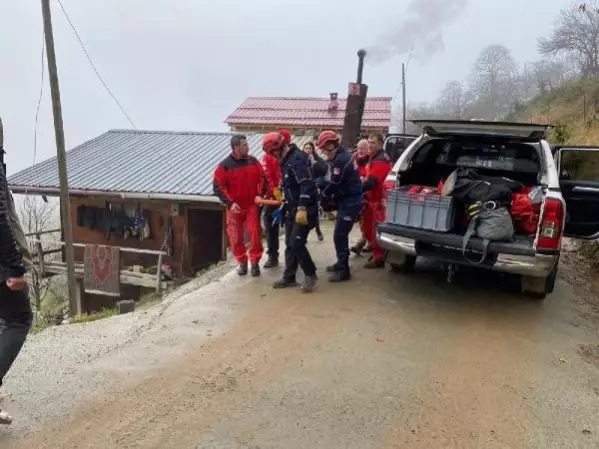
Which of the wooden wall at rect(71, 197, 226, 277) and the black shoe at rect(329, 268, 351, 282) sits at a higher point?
the black shoe at rect(329, 268, 351, 282)

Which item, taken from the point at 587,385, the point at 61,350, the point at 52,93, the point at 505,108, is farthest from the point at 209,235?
the point at 505,108

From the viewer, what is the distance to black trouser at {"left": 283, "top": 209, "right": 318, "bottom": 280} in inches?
219

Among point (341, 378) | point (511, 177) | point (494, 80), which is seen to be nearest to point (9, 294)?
point (341, 378)

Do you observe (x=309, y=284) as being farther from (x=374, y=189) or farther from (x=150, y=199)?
(x=150, y=199)

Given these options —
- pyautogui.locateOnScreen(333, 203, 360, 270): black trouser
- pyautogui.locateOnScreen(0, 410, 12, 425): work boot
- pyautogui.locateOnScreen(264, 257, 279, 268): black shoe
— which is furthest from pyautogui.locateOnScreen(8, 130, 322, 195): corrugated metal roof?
pyautogui.locateOnScreen(0, 410, 12, 425): work boot

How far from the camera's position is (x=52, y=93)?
982 cm

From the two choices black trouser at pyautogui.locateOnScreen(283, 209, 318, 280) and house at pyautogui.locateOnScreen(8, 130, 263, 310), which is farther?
house at pyautogui.locateOnScreen(8, 130, 263, 310)

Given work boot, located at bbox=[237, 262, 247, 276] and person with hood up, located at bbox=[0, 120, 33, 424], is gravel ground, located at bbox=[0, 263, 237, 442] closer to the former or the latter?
person with hood up, located at bbox=[0, 120, 33, 424]

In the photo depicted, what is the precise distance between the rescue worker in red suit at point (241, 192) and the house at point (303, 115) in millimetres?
11174

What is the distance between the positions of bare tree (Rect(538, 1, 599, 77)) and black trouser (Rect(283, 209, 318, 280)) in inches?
1186

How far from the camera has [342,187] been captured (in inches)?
234

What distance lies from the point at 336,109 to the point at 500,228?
14624mm

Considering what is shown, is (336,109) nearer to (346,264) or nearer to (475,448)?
(346,264)

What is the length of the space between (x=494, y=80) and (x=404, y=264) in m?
45.0
